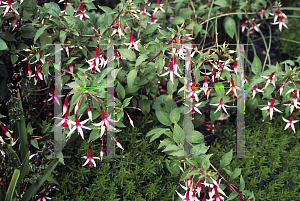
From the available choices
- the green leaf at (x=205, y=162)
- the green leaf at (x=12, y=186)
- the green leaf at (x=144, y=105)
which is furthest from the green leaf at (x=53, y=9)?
the green leaf at (x=205, y=162)

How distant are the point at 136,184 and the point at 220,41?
1751 millimetres

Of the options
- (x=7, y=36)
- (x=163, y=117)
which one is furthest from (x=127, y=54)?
(x=7, y=36)

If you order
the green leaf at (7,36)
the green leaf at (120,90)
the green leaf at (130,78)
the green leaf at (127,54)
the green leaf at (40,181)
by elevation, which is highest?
the green leaf at (7,36)

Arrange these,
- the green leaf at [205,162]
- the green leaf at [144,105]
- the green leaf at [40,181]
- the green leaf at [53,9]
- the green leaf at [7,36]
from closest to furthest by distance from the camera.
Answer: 1. the green leaf at [205,162]
2. the green leaf at [40,181]
3. the green leaf at [53,9]
4. the green leaf at [7,36]
5. the green leaf at [144,105]

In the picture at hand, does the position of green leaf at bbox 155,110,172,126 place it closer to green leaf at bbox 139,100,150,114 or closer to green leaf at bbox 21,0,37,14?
green leaf at bbox 139,100,150,114

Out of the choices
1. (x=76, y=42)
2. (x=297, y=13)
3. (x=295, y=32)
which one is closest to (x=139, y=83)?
(x=76, y=42)

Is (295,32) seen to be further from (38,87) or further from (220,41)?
(38,87)

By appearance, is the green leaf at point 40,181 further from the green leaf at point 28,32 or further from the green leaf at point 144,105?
the green leaf at point 28,32

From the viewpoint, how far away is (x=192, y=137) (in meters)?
1.60

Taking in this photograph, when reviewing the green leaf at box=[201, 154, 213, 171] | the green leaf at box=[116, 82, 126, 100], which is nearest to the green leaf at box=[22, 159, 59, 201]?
the green leaf at box=[116, 82, 126, 100]

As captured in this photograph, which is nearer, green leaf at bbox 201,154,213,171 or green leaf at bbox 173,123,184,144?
green leaf at bbox 201,154,213,171

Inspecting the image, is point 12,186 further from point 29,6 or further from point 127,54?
point 29,6

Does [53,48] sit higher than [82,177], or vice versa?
[53,48]

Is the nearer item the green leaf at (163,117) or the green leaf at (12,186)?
the green leaf at (12,186)
